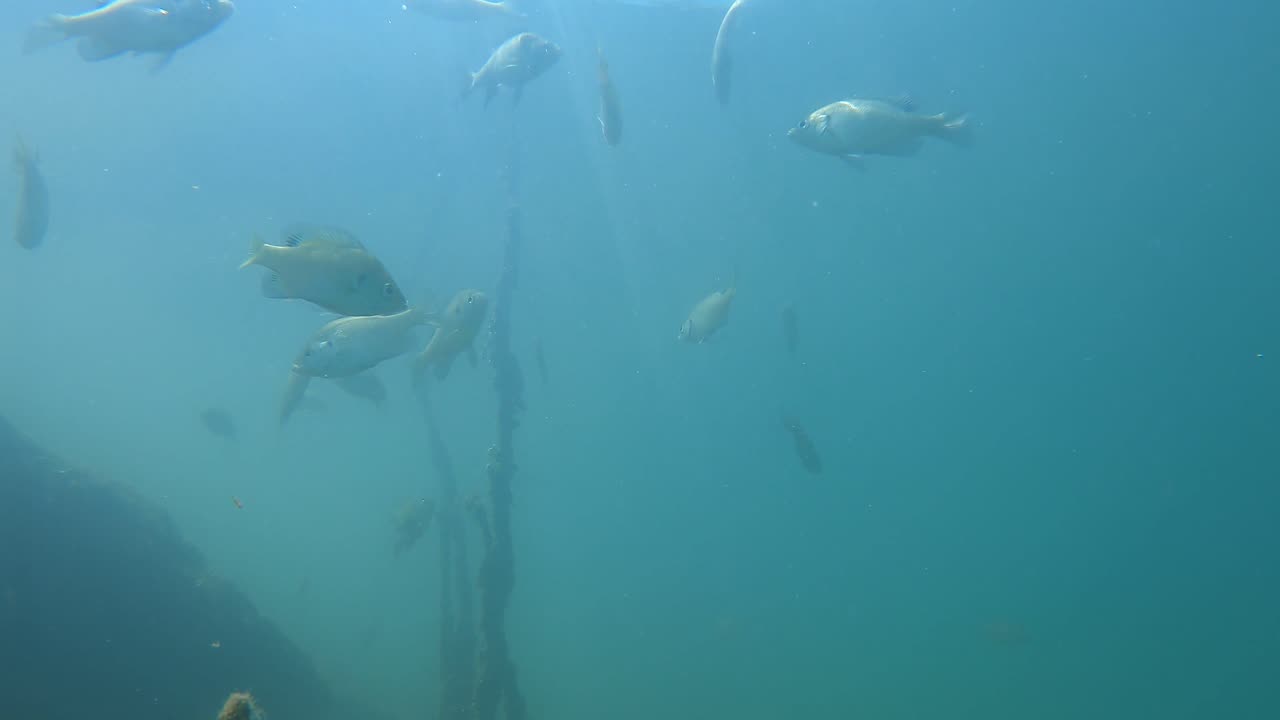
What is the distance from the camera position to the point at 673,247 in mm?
55906

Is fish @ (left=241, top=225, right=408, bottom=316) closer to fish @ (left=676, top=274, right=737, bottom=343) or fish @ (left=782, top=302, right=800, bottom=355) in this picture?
fish @ (left=676, top=274, right=737, bottom=343)

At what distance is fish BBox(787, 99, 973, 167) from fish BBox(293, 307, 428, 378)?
3507 millimetres

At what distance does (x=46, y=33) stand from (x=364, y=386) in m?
4.49

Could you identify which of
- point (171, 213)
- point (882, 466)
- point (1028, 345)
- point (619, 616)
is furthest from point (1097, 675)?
point (171, 213)

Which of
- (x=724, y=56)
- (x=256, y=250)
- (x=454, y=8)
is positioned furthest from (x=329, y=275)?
(x=454, y=8)

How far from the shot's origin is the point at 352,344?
3105 mm

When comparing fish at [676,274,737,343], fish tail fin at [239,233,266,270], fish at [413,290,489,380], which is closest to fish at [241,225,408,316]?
fish tail fin at [239,233,266,270]

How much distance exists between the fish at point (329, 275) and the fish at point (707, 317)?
451cm

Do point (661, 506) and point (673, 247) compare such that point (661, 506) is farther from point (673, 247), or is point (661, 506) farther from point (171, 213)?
point (171, 213)

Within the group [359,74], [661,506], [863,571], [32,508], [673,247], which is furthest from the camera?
[661,506]

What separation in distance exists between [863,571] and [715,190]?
34.8 meters

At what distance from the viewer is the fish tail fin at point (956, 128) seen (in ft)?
15.6

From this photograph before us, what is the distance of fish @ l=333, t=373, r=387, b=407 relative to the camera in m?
7.29

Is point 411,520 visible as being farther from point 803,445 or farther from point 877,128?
point 877,128
